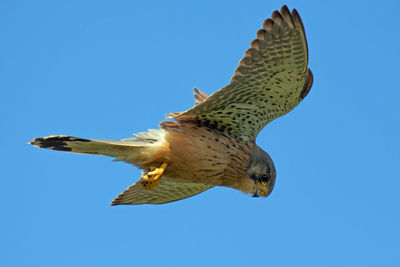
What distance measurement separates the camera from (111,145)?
6.16 metres

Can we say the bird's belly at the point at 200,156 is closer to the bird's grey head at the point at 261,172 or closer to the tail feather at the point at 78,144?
the bird's grey head at the point at 261,172

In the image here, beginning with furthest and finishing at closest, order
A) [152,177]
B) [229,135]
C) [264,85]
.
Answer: [229,135], [152,177], [264,85]

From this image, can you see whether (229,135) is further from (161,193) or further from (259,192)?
A: (161,193)

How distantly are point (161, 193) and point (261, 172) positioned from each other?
5.34ft

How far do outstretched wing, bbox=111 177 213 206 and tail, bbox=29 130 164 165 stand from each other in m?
1.12

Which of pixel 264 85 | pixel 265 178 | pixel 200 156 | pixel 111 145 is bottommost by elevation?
pixel 265 178

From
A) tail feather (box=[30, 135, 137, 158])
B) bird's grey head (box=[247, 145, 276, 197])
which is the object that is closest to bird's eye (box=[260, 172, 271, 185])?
bird's grey head (box=[247, 145, 276, 197])

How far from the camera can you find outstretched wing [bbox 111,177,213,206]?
7.66 m

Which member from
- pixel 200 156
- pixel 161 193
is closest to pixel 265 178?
pixel 200 156

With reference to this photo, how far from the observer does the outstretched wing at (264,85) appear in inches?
221

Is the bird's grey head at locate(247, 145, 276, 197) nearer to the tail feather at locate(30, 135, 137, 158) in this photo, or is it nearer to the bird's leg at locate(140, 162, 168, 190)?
the bird's leg at locate(140, 162, 168, 190)

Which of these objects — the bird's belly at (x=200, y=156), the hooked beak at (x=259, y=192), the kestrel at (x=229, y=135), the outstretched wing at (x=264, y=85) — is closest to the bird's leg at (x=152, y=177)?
the kestrel at (x=229, y=135)

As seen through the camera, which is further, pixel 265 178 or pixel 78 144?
pixel 265 178

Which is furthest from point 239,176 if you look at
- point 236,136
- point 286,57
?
point 286,57
